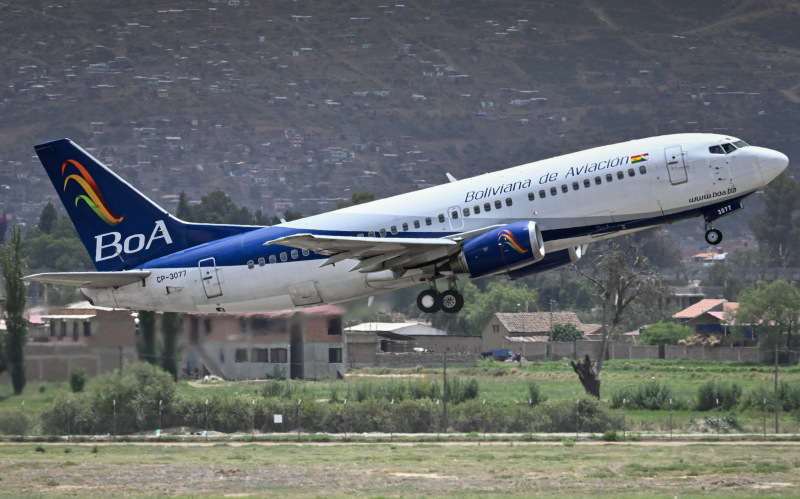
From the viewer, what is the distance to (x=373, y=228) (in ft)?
157

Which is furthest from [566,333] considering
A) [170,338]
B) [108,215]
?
[108,215]

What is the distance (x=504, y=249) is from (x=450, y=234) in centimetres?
252

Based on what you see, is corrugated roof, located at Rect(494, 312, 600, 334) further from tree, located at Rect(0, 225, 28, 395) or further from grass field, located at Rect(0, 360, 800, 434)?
tree, located at Rect(0, 225, 28, 395)

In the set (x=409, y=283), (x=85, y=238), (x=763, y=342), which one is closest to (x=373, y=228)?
(x=409, y=283)

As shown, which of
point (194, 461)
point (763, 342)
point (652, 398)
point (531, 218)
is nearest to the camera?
point (531, 218)

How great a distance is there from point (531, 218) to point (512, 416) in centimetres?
2556

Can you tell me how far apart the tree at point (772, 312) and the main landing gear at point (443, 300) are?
77760 mm

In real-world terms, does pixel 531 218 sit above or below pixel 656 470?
above

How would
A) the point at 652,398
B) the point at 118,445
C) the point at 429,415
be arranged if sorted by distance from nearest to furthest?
Answer: the point at 118,445 < the point at 429,415 < the point at 652,398

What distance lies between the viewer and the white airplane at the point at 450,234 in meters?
46.1

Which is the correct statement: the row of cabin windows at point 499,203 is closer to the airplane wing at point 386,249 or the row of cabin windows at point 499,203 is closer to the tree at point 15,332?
the airplane wing at point 386,249

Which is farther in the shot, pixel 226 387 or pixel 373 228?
pixel 226 387

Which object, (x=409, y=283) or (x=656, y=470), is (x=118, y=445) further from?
(x=656, y=470)

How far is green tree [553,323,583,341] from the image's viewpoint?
13838cm
